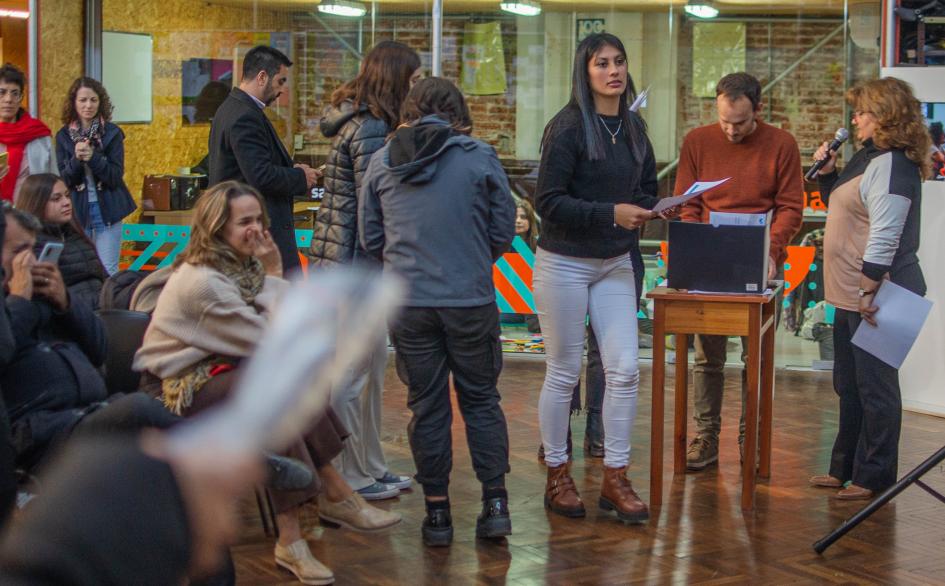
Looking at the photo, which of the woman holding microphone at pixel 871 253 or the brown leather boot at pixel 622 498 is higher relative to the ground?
the woman holding microphone at pixel 871 253

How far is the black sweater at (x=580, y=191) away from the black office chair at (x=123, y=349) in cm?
156

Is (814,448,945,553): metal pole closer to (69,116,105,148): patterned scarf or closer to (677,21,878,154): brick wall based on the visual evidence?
(677,21,878,154): brick wall

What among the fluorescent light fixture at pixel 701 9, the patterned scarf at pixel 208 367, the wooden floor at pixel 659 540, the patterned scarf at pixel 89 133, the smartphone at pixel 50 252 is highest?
the fluorescent light fixture at pixel 701 9

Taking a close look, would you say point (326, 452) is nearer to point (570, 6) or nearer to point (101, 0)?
point (570, 6)

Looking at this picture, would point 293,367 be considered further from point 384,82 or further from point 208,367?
point 384,82

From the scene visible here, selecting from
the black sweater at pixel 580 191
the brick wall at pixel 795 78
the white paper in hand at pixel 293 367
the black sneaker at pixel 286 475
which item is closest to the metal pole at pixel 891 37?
the brick wall at pixel 795 78

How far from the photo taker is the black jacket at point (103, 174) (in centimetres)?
818

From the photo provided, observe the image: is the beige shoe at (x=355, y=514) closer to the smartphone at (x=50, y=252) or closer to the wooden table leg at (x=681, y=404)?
the smartphone at (x=50, y=252)

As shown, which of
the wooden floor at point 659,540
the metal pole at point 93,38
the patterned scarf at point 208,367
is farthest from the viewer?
the metal pole at point 93,38

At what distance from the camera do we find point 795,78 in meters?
8.96

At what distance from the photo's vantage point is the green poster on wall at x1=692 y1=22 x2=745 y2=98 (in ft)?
29.8

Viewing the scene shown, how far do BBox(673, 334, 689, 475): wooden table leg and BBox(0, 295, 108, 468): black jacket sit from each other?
2558mm

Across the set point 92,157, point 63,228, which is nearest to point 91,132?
point 92,157

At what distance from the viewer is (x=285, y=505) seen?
4254 millimetres
